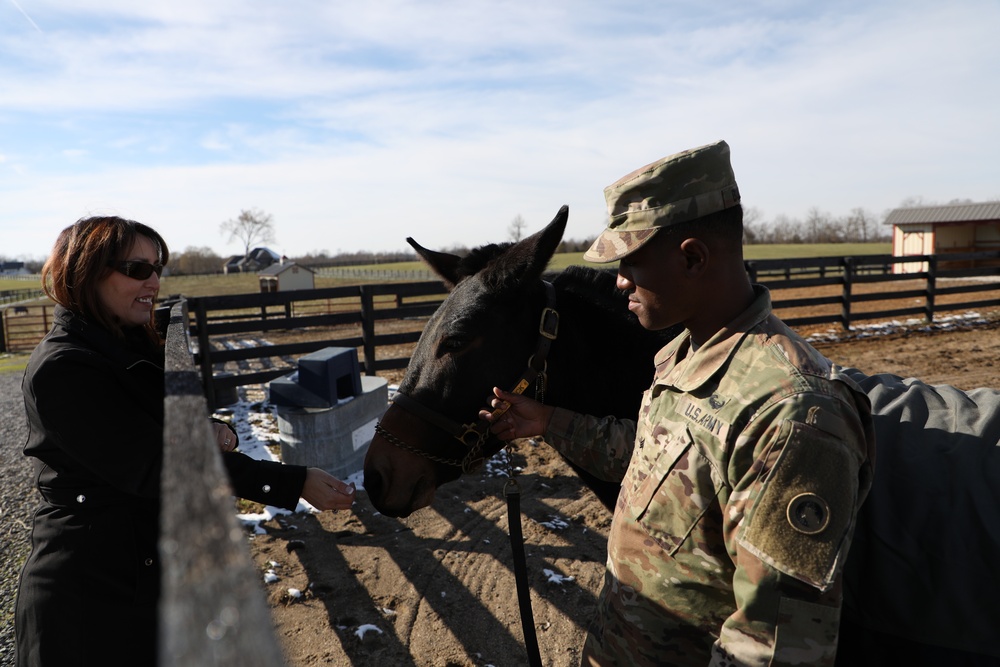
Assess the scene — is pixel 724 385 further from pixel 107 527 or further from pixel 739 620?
pixel 107 527

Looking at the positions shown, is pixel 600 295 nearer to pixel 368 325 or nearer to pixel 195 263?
pixel 368 325

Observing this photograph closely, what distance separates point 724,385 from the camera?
1386 millimetres

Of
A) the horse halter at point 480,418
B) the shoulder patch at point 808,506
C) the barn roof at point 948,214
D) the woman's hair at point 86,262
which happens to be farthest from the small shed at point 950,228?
the woman's hair at point 86,262

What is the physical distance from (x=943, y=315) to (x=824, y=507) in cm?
1738

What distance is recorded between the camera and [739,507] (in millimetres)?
1221

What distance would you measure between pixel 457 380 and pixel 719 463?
1234 mm

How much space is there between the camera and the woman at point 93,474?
5.94 ft

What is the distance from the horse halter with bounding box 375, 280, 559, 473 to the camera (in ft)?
7.67

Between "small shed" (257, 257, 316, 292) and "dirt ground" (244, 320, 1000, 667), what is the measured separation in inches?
1119

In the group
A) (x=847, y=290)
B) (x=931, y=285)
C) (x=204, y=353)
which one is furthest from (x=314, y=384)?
(x=931, y=285)

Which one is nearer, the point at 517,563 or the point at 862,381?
the point at 862,381

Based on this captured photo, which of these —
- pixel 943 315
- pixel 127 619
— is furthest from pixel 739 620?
pixel 943 315

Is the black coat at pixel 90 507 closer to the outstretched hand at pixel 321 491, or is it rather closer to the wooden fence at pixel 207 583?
the outstretched hand at pixel 321 491

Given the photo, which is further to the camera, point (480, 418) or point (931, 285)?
point (931, 285)
